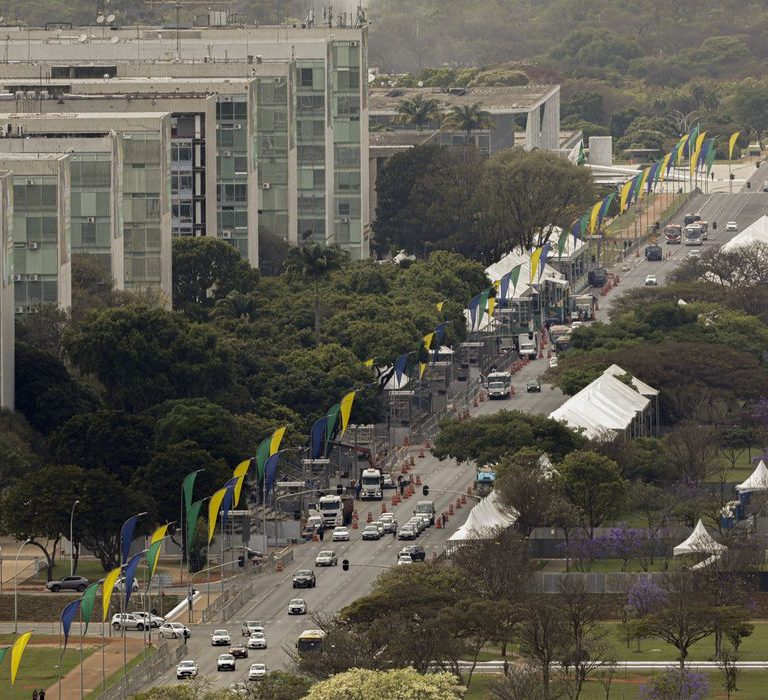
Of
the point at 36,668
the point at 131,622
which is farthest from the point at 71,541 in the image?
the point at 36,668

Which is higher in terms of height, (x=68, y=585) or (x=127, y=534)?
(x=127, y=534)

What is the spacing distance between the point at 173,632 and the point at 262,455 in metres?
27.5

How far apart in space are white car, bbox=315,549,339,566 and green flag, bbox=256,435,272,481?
7.42 m

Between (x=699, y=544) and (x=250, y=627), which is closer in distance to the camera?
(x=250, y=627)

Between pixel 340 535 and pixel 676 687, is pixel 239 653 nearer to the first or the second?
pixel 676 687

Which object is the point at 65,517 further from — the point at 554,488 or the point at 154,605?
the point at 554,488

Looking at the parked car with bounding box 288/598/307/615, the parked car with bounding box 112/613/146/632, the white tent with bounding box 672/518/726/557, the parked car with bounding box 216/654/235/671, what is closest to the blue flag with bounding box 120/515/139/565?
the parked car with bounding box 112/613/146/632

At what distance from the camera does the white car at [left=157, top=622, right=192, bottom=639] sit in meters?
163

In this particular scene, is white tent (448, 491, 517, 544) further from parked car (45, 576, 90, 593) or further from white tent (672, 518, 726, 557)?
parked car (45, 576, 90, 593)

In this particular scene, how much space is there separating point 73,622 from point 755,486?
47256 millimetres

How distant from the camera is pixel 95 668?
15688cm

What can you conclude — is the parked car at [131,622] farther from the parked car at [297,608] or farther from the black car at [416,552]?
the black car at [416,552]

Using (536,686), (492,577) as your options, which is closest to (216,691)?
(536,686)

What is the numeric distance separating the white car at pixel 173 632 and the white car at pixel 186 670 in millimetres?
9523
